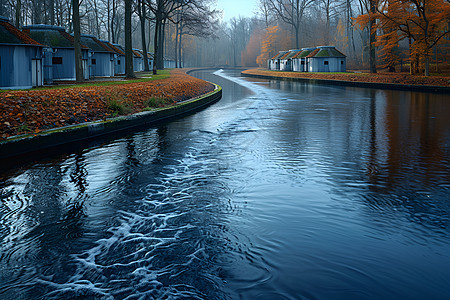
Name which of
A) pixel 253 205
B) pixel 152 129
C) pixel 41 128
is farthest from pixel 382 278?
pixel 152 129

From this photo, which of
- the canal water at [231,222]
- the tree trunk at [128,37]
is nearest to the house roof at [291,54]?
the tree trunk at [128,37]

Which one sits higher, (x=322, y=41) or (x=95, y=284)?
(x=322, y=41)

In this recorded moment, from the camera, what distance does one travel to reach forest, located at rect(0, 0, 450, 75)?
38656 millimetres

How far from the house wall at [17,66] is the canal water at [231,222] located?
14.2 meters

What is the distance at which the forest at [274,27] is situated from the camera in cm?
3866

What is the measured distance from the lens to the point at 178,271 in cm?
427

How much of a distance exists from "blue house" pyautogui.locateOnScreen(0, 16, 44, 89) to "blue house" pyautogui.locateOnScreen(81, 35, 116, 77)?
1726 cm

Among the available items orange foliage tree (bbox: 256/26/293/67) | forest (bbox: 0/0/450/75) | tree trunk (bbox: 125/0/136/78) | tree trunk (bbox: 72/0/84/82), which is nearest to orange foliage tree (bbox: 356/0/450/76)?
forest (bbox: 0/0/450/75)

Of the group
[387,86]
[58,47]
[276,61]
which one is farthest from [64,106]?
[276,61]

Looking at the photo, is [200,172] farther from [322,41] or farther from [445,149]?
[322,41]

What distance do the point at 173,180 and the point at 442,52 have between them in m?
52.8

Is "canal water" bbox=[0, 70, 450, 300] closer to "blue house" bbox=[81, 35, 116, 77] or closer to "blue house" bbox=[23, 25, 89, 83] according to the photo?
"blue house" bbox=[23, 25, 89, 83]

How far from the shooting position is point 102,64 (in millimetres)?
42312

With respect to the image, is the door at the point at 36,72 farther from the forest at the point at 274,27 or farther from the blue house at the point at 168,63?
the blue house at the point at 168,63
